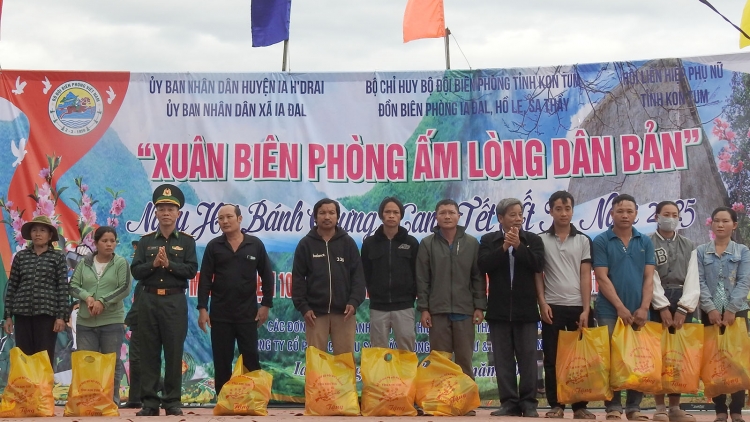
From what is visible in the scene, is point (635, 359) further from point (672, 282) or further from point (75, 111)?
point (75, 111)

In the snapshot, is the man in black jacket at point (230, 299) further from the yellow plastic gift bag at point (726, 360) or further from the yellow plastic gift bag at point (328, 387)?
the yellow plastic gift bag at point (726, 360)

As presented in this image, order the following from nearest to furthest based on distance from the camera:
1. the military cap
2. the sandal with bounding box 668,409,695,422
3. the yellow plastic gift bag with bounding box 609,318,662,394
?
the yellow plastic gift bag with bounding box 609,318,662,394, the sandal with bounding box 668,409,695,422, the military cap

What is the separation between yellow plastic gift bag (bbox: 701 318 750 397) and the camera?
576 cm

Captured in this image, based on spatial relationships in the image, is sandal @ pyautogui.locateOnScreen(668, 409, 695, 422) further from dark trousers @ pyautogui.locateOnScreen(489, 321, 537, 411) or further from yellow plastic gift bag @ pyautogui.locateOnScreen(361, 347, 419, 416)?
yellow plastic gift bag @ pyautogui.locateOnScreen(361, 347, 419, 416)

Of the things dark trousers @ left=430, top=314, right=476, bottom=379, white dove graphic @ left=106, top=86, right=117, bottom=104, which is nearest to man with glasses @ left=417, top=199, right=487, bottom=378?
dark trousers @ left=430, top=314, right=476, bottom=379

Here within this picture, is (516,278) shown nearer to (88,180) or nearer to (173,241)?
(173,241)

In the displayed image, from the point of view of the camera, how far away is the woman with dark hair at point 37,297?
21.0 feet

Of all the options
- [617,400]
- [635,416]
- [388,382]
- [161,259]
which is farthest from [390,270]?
[635,416]

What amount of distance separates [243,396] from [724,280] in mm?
3309

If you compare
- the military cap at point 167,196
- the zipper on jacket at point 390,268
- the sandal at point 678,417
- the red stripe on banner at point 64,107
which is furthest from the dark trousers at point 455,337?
the red stripe on banner at point 64,107

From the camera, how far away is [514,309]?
20.0ft

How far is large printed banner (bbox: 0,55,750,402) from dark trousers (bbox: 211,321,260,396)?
3.72 ft

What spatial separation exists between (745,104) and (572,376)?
3036mm

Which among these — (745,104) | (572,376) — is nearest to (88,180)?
(572,376)
